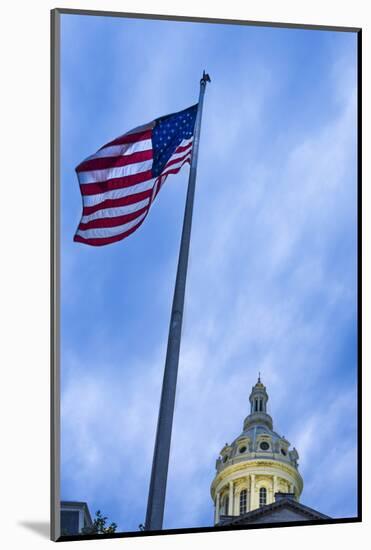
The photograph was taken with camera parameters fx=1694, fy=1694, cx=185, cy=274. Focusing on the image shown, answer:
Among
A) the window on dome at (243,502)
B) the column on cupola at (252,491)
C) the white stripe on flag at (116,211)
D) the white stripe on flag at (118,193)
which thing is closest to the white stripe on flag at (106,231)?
the white stripe on flag at (116,211)

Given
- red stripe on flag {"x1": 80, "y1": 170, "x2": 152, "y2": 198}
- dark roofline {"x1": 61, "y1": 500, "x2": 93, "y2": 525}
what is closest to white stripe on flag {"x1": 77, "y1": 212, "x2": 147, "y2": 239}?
red stripe on flag {"x1": 80, "y1": 170, "x2": 152, "y2": 198}

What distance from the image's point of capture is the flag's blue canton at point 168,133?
66.1 feet

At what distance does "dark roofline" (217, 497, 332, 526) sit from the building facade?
0.07 ft

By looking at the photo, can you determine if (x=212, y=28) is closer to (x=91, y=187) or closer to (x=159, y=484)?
(x=91, y=187)

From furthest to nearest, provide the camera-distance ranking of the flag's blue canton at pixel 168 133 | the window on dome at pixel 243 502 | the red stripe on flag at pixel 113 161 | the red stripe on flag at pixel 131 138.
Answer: the flag's blue canton at pixel 168 133
the window on dome at pixel 243 502
the red stripe on flag at pixel 131 138
the red stripe on flag at pixel 113 161

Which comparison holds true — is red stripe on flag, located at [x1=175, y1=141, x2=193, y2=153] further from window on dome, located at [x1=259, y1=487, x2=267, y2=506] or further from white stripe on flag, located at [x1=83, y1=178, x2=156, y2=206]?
window on dome, located at [x1=259, y1=487, x2=267, y2=506]

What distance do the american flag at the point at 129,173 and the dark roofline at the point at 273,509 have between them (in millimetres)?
3618

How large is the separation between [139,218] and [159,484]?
3262mm

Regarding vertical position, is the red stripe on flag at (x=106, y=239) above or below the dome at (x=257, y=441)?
above

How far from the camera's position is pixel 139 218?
20234mm

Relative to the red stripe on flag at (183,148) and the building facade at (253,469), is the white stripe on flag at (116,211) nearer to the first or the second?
the red stripe on flag at (183,148)

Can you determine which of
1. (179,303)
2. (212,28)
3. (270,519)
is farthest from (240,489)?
(212,28)

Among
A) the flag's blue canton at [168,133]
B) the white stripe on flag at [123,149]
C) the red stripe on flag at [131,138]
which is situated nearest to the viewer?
the white stripe on flag at [123,149]
